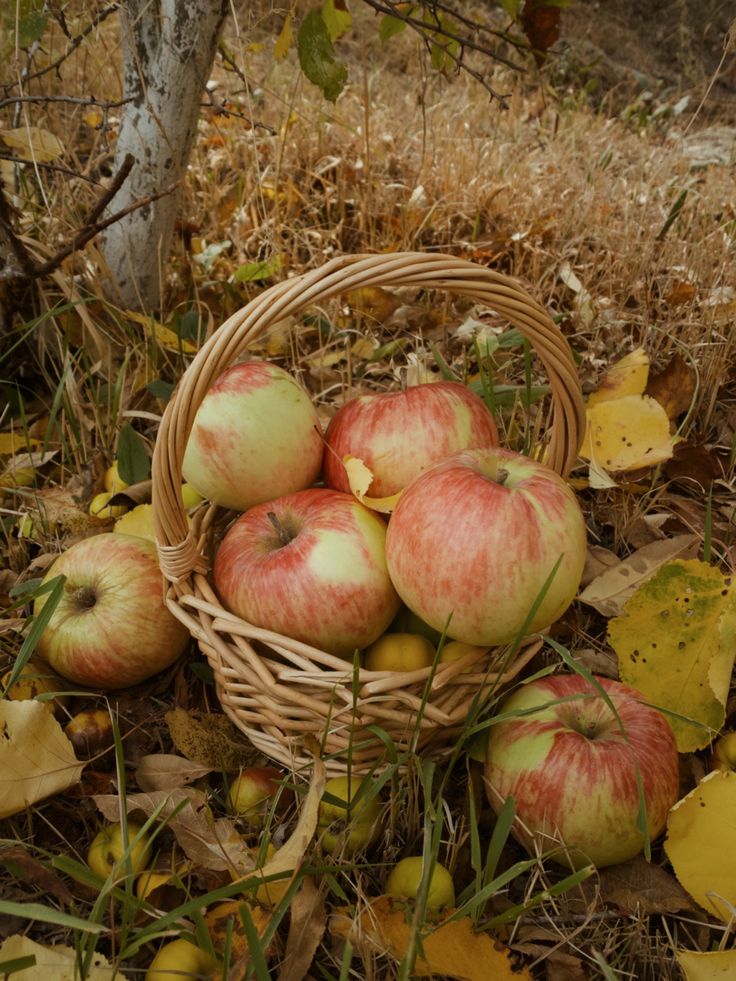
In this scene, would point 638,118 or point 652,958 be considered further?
point 638,118

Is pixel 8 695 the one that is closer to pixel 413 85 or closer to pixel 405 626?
pixel 405 626

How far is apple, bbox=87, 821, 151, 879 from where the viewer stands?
3.55ft

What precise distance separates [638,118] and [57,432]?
12.9 ft

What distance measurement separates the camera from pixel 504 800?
1.12 metres

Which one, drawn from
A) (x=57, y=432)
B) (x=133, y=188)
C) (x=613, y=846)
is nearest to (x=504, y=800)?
(x=613, y=846)

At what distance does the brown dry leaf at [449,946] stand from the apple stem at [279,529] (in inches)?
20.9

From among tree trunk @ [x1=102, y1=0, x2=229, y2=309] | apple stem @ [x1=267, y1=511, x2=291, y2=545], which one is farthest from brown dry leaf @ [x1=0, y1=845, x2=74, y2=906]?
tree trunk @ [x1=102, y1=0, x2=229, y2=309]

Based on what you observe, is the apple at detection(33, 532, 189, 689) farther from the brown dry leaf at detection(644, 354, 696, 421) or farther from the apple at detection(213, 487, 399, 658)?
the brown dry leaf at detection(644, 354, 696, 421)

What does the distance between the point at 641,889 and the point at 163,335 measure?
1511 mm

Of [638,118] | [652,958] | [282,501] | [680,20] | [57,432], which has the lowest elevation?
[57,432]

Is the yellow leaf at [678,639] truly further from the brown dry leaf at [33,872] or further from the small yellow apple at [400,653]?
the brown dry leaf at [33,872]

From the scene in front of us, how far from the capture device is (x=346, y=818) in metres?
1.09

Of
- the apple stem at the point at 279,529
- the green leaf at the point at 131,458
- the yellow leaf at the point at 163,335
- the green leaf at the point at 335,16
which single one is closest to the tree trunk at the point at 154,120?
the yellow leaf at the point at 163,335

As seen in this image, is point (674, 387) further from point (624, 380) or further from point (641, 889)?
point (641, 889)
